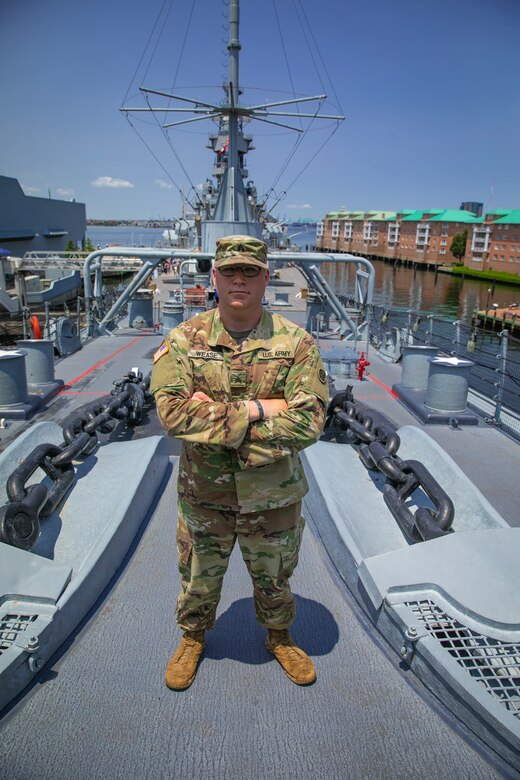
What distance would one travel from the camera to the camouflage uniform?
1496 mm

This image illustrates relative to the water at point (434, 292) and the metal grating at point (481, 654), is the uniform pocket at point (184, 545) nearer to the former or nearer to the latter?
the metal grating at point (481, 654)

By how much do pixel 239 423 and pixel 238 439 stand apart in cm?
5

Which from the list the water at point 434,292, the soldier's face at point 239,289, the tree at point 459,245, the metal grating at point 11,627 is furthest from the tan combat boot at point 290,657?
the tree at point 459,245

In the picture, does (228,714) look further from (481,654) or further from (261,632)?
(481,654)

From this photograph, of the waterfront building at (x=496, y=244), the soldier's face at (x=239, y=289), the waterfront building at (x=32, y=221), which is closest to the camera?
the soldier's face at (x=239, y=289)

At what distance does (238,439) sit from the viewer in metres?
1.46

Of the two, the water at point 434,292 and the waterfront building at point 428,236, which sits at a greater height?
the waterfront building at point 428,236

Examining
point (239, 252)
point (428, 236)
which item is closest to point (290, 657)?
point (239, 252)

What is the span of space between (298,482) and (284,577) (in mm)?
379

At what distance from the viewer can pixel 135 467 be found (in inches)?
121

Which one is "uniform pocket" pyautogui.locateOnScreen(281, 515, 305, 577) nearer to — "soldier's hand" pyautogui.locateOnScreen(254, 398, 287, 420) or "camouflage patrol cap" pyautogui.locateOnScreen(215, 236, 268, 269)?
"soldier's hand" pyautogui.locateOnScreen(254, 398, 287, 420)

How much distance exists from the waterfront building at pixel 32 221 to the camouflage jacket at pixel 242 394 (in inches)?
1572

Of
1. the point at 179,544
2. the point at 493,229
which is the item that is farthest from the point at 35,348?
the point at 493,229

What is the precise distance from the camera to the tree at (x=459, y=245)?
66.4 meters
